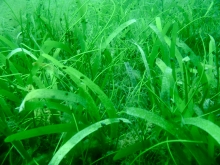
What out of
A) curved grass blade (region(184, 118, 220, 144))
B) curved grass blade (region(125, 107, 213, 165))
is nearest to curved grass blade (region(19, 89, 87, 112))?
curved grass blade (region(125, 107, 213, 165))

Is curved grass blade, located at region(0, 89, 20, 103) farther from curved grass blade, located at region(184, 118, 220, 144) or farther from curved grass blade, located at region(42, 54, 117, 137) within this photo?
curved grass blade, located at region(184, 118, 220, 144)

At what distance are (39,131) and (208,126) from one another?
0.63 m

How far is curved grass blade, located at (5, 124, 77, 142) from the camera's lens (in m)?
1.06

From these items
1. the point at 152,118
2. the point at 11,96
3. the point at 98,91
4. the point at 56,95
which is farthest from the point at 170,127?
the point at 11,96

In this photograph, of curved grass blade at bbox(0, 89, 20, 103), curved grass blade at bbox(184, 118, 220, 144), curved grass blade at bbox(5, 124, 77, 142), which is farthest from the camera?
curved grass blade at bbox(0, 89, 20, 103)

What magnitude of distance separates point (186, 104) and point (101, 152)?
16.5 inches

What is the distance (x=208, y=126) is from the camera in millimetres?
973

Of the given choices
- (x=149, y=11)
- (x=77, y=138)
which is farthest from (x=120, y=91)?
(x=149, y=11)

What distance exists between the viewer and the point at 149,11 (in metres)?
2.79

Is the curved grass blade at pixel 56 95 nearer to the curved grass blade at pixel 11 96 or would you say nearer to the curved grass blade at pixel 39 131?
the curved grass blade at pixel 39 131

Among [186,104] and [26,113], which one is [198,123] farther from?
[26,113]

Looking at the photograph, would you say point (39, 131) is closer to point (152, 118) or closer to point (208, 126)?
point (152, 118)

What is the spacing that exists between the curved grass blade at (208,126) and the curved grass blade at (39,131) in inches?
18.9

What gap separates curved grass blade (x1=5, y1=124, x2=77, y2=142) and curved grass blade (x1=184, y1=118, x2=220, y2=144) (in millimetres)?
479
